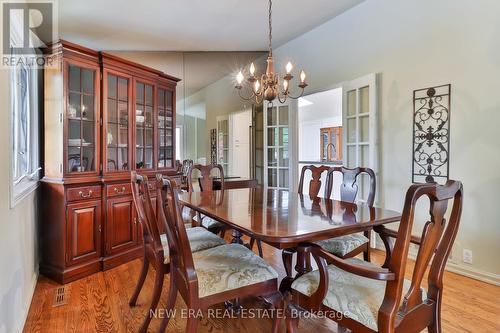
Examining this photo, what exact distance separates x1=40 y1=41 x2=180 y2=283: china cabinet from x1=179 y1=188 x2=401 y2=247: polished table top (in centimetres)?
100

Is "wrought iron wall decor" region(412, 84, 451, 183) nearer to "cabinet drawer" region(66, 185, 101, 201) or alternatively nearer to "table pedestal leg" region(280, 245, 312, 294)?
"table pedestal leg" region(280, 245, 312, 294)

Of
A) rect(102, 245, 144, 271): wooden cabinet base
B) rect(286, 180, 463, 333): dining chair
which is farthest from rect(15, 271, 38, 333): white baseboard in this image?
rect(286, 180, 463, 333): dining chair

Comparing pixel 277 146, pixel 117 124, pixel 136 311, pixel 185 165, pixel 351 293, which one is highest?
pixel 117 124

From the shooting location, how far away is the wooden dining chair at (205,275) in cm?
146

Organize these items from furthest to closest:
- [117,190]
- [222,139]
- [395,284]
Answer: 1. [222,139]
2. [117,190]
3. [395,284]

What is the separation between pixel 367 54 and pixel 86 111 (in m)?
3.07

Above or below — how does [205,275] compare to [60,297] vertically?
above

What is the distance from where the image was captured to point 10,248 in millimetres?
1783

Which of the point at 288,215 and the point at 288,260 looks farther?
the point at 288,260

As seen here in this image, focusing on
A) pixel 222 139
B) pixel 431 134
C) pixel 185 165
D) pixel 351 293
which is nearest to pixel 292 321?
pixel 351 293

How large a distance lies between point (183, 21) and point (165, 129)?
1.31m

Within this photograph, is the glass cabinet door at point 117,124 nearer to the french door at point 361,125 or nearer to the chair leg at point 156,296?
the chair leg at point 156,296

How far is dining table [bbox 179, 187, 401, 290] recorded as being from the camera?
1421 mm

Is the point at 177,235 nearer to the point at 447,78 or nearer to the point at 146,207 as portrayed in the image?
the point at 146,207
